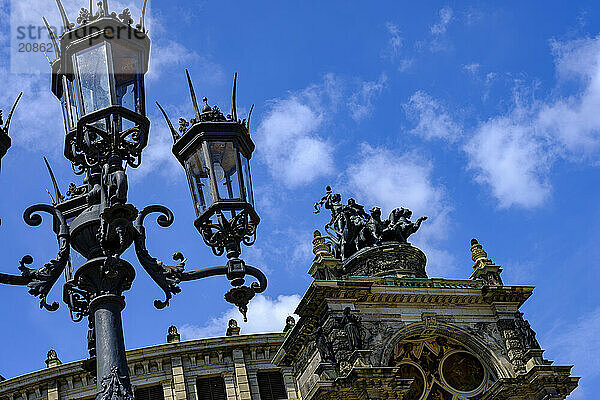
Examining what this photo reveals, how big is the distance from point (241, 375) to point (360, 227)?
32.6 ft

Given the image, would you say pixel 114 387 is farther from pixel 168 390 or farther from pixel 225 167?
pixel 168 390

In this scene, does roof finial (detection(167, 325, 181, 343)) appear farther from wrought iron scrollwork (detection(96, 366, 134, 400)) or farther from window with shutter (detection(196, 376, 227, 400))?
wrought iron scrollwork (detection(96, 366, 134, 400))

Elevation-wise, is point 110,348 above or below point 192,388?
below

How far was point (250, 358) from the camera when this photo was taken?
3953cm

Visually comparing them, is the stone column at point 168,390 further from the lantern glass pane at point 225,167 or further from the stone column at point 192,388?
the lantern glass pane at point 225,167

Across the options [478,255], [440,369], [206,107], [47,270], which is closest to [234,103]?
[206,107]

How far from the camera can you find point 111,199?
716 centimetres

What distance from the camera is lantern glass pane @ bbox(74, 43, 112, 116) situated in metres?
8.16

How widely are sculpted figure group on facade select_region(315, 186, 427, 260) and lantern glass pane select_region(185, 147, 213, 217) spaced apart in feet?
86.5

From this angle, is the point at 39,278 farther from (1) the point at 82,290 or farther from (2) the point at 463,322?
(2) the point at 463,322

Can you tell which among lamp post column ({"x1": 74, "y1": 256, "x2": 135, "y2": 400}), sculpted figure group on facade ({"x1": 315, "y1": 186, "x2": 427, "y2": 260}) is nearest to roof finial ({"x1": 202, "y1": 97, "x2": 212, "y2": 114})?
lamp post column ({"x1": 74, "y1": 256, "x2": 135, "y2": 400})

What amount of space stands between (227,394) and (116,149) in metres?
31.9

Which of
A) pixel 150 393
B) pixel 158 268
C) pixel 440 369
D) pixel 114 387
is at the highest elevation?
pixel 150 393

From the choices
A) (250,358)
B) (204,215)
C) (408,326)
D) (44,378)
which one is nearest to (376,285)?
(408,326)
